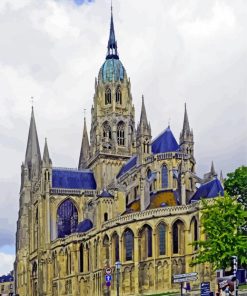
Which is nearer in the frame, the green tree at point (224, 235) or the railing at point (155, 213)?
the green tree at point (224, 235)

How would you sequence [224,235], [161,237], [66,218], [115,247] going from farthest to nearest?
1. [66,218]
2. [115,247]
3. [161,237]
4. [224,235]

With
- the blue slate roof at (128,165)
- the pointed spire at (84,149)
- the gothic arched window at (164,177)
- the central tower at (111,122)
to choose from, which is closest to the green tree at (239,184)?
the gothic arched window at (164,177)

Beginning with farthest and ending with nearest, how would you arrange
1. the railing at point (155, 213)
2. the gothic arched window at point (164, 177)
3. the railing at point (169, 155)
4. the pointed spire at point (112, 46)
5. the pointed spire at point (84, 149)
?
the pointed spire at point (84, 149)
the pointed spire at point (112, 46)
the railing at point (169, 155)
the gothic arched window at point (164, 177)
the railing at point (155, 213)

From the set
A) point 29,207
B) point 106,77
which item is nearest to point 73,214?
point 29,207

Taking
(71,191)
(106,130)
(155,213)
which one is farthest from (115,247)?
(106,130)

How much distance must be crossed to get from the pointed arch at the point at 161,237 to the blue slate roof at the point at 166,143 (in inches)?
614

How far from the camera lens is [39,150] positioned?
516 feet

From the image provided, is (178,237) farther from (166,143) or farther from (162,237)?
(166,143)

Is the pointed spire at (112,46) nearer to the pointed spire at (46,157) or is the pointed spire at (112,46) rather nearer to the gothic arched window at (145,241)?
the pointed spire at (46,157)

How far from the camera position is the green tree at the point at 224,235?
6344 centimetres

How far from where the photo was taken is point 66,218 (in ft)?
426

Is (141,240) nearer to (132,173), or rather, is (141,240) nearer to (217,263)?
(132,173)

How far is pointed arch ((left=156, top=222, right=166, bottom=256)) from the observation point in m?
96.0

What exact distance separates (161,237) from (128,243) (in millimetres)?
5575
